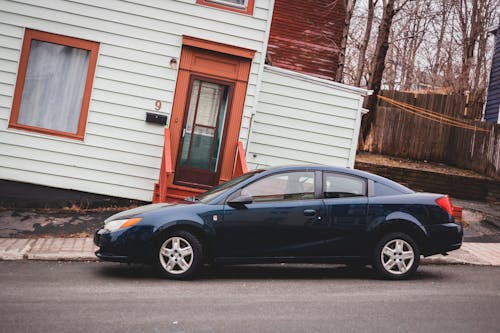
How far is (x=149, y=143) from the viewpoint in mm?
12664

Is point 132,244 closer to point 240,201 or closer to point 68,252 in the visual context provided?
point 240,201

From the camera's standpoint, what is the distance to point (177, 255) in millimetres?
8133

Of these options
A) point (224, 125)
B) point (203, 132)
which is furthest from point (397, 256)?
point (203, 132)

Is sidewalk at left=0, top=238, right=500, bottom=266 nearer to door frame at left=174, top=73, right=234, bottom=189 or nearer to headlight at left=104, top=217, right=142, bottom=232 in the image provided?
headlight at left=104, top=217, right=142, bottom=232

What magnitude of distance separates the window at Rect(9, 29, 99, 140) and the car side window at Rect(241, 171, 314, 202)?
17.6ft

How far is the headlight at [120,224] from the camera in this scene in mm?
8125

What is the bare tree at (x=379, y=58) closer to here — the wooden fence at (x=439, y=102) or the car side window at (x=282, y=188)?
the wooden fence at (x=439, y=102)

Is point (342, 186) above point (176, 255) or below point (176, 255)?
above

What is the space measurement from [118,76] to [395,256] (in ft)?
21.9

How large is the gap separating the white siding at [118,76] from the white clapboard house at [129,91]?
0.02m

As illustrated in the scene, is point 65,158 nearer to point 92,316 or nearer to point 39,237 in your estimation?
point 39,237

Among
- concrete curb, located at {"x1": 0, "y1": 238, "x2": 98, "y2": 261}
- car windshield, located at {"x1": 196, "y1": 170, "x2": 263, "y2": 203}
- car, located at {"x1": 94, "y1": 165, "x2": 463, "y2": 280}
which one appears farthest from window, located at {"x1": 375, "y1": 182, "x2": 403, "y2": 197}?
concrete curb, located at {"x1": 0, "y1": 238, "x2": 98, "y2": 261}

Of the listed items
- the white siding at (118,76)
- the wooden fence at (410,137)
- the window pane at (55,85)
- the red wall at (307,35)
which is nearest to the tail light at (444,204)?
the white siding at (118,76)

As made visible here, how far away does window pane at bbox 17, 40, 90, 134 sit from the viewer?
12.6m
